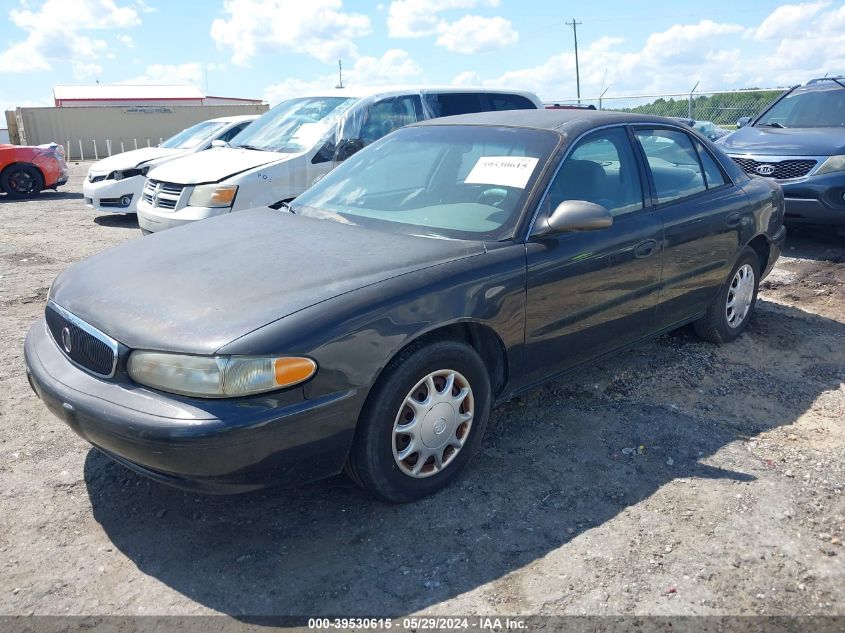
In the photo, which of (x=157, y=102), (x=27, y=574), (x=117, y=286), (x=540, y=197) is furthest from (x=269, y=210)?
(x=157, y=102)

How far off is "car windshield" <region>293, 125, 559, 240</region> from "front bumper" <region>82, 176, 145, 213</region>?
23.9 ft

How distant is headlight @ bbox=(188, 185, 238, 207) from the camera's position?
23.0 ft

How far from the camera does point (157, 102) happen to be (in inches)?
2100

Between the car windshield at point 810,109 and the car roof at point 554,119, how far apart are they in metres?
5.42

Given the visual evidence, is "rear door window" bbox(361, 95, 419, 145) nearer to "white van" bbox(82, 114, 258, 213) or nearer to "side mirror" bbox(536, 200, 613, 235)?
"side mirror" bbox(536, 200, 613, 235)

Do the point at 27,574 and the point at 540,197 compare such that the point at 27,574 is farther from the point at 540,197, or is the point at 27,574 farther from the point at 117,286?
the point at 540,197

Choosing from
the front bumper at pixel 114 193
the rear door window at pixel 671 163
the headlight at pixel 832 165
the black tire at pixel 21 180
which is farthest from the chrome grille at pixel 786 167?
the black tire at pixel 21 180

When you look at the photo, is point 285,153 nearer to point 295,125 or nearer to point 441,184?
point 295,125

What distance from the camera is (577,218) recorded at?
341 cm

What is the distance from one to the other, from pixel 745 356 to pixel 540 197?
234 cm

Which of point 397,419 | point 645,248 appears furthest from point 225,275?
point 645,248

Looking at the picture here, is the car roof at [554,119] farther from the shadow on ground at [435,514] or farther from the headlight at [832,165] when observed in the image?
the headlight at [832,165]

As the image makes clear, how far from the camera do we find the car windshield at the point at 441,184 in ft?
11.8

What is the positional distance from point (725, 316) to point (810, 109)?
5.33 metres
